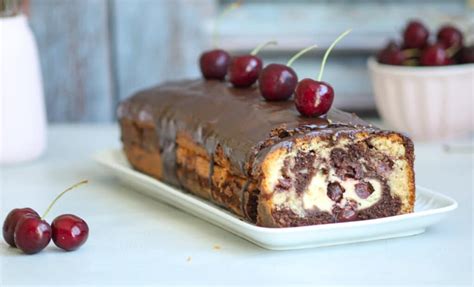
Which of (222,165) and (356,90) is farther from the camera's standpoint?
(356,90)

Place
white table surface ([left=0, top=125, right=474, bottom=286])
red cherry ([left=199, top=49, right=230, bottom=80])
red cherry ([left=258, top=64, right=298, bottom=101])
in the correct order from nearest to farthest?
white table surface ([left=0, top=125, right=474, bottom=286]) → red cherry ([left=258, top=64, right=298, bottom=101]) → red cherry ([left=199, top=49, right=230, bottom=80])

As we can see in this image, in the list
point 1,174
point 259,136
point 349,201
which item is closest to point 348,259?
point 349,201

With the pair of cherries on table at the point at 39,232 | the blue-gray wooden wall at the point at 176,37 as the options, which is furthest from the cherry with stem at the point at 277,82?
the blue-gray wooden wall at the point at 176,37

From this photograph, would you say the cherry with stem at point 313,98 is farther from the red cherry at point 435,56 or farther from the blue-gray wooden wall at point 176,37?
the blue-gray wooden wall at point 176,37

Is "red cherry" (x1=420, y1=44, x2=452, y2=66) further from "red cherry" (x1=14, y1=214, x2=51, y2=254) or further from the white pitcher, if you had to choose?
"red cherry" (x1=14, y1=214, x2=51, y2=254)

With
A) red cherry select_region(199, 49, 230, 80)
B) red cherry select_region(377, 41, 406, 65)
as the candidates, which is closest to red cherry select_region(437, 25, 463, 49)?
red cherry select_region(377, 41, 406, 65)

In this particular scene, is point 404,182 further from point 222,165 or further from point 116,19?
point 116,19

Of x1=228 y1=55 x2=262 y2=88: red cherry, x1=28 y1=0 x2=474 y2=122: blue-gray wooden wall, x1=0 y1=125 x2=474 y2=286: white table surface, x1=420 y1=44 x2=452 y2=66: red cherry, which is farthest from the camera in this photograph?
x1=28 y1=0 x2=474 y2=122: blue-gray wooden wall
